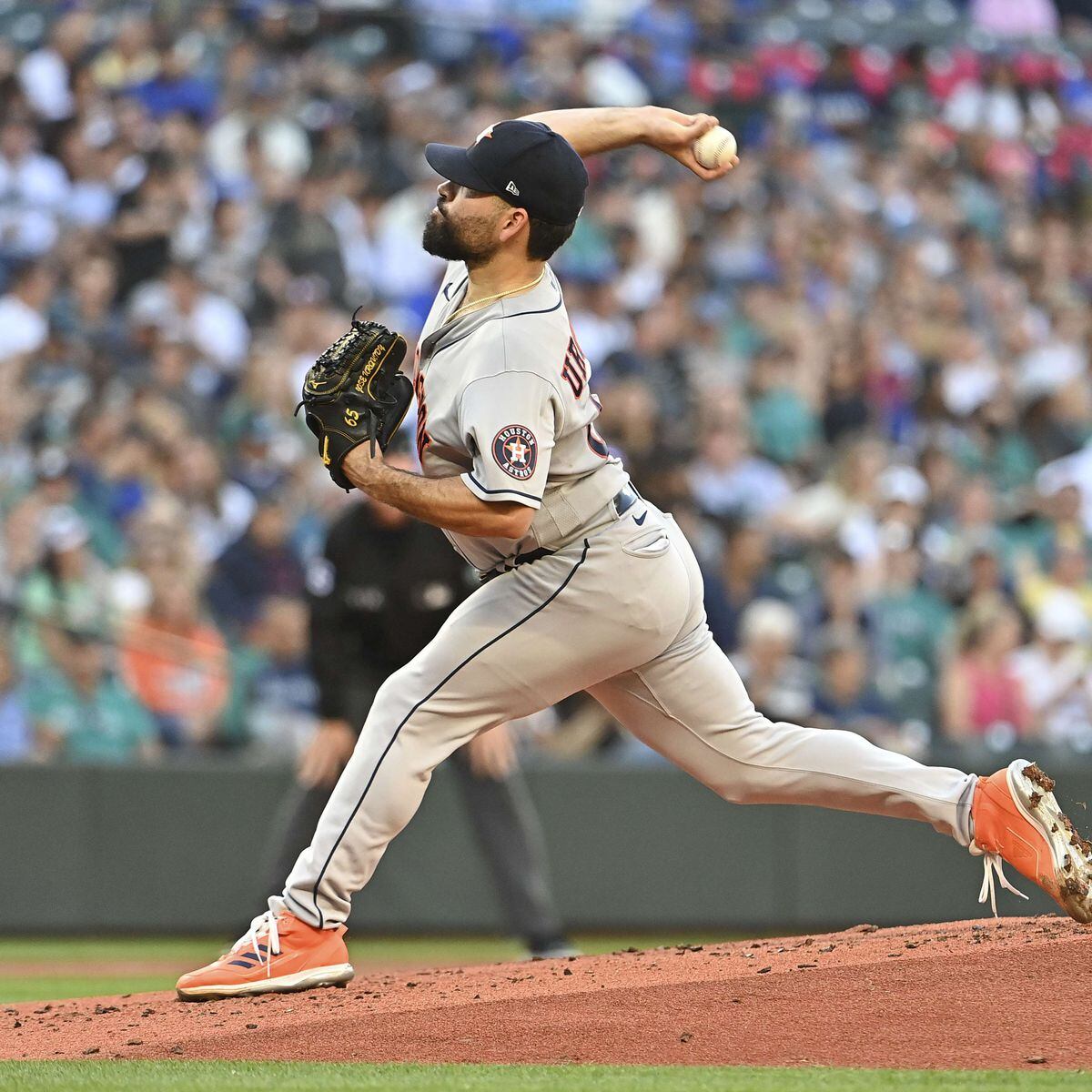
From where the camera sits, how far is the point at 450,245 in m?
4.46

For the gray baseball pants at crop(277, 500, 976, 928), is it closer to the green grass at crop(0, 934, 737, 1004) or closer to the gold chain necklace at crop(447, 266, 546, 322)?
the gold chain necklace at crop(447, 266, 546, 322)

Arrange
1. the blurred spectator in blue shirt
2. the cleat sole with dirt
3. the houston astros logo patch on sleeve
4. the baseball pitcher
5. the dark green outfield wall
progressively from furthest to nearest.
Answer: the dark green outfield wall < the blurred spectator in blue shirt < the cleat sole with dirt < the baseball pitcher < the houston astros logo patch on sleeve

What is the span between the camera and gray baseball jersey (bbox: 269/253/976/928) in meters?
4.47

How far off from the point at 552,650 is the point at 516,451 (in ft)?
1.84

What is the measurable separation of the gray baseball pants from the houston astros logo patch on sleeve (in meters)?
0.38

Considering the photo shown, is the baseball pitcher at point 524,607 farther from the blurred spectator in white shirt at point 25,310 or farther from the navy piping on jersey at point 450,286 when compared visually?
the blurred spectator in white shirt at point 25,310

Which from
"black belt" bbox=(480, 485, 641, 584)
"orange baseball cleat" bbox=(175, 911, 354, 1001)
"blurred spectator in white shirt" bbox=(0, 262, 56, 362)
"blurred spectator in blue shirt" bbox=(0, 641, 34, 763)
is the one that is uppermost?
"blurred spectator in white shirt" bbox=(0, 262, 56, 362)

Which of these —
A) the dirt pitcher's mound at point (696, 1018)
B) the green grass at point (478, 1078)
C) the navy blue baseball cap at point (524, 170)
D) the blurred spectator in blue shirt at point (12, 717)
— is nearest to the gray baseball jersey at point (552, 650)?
the navy blue baseball cap at point (524, 170)

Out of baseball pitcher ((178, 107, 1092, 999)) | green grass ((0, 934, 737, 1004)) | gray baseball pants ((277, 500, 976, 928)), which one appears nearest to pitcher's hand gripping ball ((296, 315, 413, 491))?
baseball pitcher ((178, 107, 1092, 999))

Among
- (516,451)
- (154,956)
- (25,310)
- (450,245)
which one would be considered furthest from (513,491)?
(25,310)

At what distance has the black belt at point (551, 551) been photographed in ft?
14.9

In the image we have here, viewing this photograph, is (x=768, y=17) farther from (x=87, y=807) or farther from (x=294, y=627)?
(x=87, y=807)

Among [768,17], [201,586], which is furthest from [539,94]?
[201,586]

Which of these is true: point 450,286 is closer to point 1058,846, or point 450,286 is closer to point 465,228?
point 465,228
